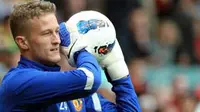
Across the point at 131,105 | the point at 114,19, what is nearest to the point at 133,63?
the point at 114,19

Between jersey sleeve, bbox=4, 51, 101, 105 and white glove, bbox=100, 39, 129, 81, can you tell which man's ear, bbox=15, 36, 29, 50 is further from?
white glove, bbox=100, 39, 129, 81

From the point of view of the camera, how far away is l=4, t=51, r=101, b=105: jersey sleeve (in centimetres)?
442

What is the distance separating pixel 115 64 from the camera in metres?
4.96

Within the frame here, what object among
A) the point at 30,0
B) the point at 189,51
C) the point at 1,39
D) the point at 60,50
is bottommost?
the point at 189,51

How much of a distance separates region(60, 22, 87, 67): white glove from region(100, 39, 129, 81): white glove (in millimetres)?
277

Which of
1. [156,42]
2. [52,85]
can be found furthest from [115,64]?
[156,42]

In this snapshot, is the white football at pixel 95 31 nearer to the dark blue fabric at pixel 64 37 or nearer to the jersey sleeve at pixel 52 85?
the dark blue fabric at pixel 64 37

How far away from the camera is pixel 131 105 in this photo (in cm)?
495

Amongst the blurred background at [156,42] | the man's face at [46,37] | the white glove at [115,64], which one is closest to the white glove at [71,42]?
the man's face at [46,37]

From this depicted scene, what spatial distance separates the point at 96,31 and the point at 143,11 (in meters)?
5.46

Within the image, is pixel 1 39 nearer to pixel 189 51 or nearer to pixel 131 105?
pixel 189 51

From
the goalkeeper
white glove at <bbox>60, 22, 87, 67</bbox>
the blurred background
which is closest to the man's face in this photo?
the goalkeeper

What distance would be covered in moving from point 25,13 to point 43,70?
13.6 inches

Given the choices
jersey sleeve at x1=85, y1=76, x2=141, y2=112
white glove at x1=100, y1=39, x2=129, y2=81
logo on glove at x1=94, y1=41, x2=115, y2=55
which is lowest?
jersey sleeve at x1=85, y1=76, x2=141, y2=112
